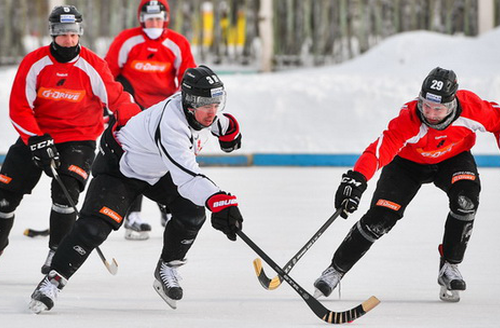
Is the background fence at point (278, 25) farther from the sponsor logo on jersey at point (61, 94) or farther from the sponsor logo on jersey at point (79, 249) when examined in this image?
the sponsor logo on jersey at point (79, 249)

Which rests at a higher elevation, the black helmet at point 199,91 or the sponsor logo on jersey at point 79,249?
the black helmet at point 199,91

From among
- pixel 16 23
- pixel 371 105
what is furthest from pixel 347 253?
pixel 16 23

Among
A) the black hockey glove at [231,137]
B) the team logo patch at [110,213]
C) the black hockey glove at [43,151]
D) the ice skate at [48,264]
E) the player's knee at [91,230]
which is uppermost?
the black hockey glove at [231,137]

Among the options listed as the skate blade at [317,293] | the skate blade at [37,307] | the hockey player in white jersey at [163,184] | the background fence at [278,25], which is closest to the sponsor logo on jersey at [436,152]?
the skate blade at [317,293]

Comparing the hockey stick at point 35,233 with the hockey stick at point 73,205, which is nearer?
the hockey stick at point 73,205

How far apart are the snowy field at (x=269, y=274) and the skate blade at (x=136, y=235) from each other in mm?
91

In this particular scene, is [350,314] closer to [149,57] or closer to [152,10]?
[149,57]

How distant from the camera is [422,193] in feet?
22.9

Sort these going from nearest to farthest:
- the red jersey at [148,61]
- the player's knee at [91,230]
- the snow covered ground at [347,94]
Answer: the player's knee at [91,230], the red jersey at [148,61], the snow covered ground at [347,94]

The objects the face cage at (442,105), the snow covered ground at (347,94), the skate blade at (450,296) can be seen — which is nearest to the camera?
the face cage at (442,105)

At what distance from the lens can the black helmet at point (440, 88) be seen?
366 cm

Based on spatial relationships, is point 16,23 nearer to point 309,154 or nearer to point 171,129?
point 309,154

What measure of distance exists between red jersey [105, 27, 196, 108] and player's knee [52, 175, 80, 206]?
1564mm

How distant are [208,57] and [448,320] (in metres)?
8.76
